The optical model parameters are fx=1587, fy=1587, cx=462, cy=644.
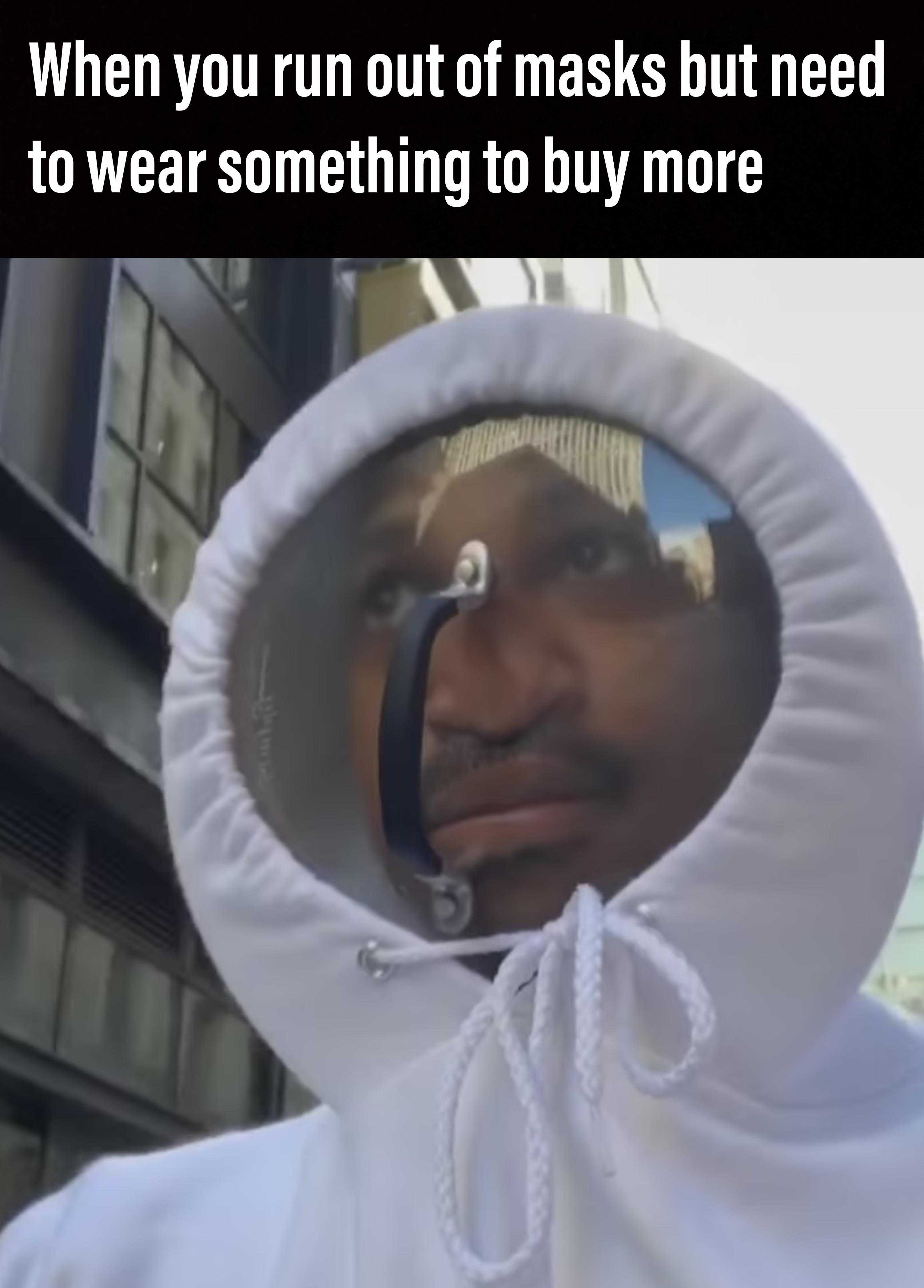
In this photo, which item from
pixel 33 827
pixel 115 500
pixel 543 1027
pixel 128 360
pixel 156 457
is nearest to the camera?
pixel 543 1027

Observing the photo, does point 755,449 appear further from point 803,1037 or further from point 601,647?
point 803,1037

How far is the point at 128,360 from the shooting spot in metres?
4.76

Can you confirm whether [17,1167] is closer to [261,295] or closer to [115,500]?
[115,500]

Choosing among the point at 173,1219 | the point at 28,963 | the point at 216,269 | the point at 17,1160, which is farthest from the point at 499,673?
the point at 216,269

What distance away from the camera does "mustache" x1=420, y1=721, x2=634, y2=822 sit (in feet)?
2.85

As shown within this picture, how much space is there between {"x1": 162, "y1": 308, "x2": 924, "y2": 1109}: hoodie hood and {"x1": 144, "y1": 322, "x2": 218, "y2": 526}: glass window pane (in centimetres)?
394

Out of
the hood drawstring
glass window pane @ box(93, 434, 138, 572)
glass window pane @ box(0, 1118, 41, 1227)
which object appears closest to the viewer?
the hood drawstring

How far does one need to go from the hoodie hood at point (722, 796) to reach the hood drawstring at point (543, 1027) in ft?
0.06

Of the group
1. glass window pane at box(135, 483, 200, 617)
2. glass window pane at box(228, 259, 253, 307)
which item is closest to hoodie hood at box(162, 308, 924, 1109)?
glass window pane at box(135, 483, 200, 617)

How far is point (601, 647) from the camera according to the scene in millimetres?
877

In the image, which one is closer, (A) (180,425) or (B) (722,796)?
(B) (722,796)

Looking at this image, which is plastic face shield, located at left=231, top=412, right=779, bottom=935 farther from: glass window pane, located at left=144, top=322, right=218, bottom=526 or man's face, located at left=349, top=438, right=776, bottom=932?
glass window pane, located at left=144, top=322, right=218, bottom=526

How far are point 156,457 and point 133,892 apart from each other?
53.4 inches

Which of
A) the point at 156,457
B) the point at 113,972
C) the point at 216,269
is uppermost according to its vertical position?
the point at 216,269
